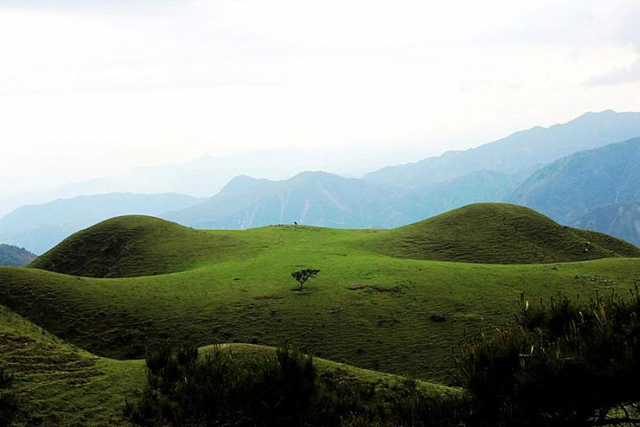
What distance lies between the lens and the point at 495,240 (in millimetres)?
92188

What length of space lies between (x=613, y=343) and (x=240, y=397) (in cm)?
1344

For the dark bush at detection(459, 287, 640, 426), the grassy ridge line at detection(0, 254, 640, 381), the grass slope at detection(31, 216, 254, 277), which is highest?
the grass slope at detection(31, 216, 254, 277)

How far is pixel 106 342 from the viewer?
4572 centimetres

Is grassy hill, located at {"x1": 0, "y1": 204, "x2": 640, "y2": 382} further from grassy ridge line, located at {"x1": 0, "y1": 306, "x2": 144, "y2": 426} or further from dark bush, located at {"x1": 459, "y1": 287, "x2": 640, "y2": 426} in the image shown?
dark bush, located at {"x1": 459, "y1": 287, "x2": 640, "y2": 426}

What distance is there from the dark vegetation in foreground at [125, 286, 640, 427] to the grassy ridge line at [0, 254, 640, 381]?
23020mm

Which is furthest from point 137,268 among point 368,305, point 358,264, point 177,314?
point 368,305

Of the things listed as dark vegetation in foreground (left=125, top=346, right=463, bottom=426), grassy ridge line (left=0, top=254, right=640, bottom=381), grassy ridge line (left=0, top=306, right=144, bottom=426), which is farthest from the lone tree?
dark vegetation in foreground (left=125, top=346, right=463, bottom=426)

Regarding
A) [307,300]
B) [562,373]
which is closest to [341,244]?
[307,300]

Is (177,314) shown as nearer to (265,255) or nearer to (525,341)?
(265,255)

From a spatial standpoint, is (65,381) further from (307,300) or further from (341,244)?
(341,244)

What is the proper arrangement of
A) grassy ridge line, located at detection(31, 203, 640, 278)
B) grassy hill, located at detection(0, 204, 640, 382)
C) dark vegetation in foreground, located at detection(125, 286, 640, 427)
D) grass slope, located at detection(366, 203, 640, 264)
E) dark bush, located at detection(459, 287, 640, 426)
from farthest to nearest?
1. grass slope, located at detection(366, 203, 640, 264)
2. grassy ridge line, located at detection(31, 203, 640, 278)
3. grassy hill, located at detection(0, 204, 640, 382)
4. dark vegetation in foreground, located at detection(125, 286, 640, 427)
5. dark bush, located at detection(459, 287, 640, 426)

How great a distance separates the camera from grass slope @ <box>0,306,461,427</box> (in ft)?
70.0

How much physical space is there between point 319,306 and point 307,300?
248 centimetres

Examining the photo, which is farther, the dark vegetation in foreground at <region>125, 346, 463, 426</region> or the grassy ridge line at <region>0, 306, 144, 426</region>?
the grassy ridge line at <region>0, 306, 144, 426</region>
